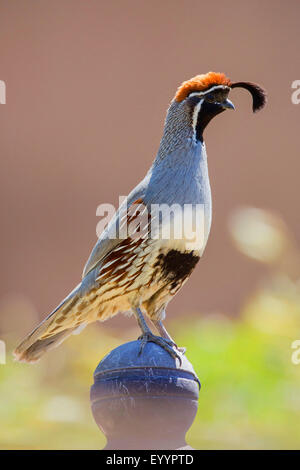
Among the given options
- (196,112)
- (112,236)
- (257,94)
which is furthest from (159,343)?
(257,94)

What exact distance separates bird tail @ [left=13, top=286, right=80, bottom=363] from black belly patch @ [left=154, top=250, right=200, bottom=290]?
459 millimetres

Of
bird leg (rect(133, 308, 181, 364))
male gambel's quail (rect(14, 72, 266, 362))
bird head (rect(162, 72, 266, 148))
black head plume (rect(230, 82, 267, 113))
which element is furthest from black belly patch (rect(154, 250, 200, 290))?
black head plume (rect(230, 82, 267, 113))

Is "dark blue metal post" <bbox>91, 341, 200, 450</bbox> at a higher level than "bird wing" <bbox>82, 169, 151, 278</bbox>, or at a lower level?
lower

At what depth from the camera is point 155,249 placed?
298cm

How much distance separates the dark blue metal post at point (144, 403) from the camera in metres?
2.30

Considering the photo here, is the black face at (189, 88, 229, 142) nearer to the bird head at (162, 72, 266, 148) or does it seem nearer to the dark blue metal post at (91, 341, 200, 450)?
the bird head at (162, 72, 266, 148)

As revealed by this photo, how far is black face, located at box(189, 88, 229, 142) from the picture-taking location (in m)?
3.21

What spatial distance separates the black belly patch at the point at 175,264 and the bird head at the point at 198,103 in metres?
0.63

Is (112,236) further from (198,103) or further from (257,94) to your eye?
(257,94)

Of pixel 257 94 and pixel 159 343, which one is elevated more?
pixel 257 94

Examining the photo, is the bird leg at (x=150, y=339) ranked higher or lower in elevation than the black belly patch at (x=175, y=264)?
lower

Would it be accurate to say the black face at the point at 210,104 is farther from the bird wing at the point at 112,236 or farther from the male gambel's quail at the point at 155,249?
the bird wing at the point at 112,236

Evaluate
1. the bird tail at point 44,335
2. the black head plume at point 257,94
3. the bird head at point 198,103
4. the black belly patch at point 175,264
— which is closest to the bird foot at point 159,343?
the black belly patch at point 175,264

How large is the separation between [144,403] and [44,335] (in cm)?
104
